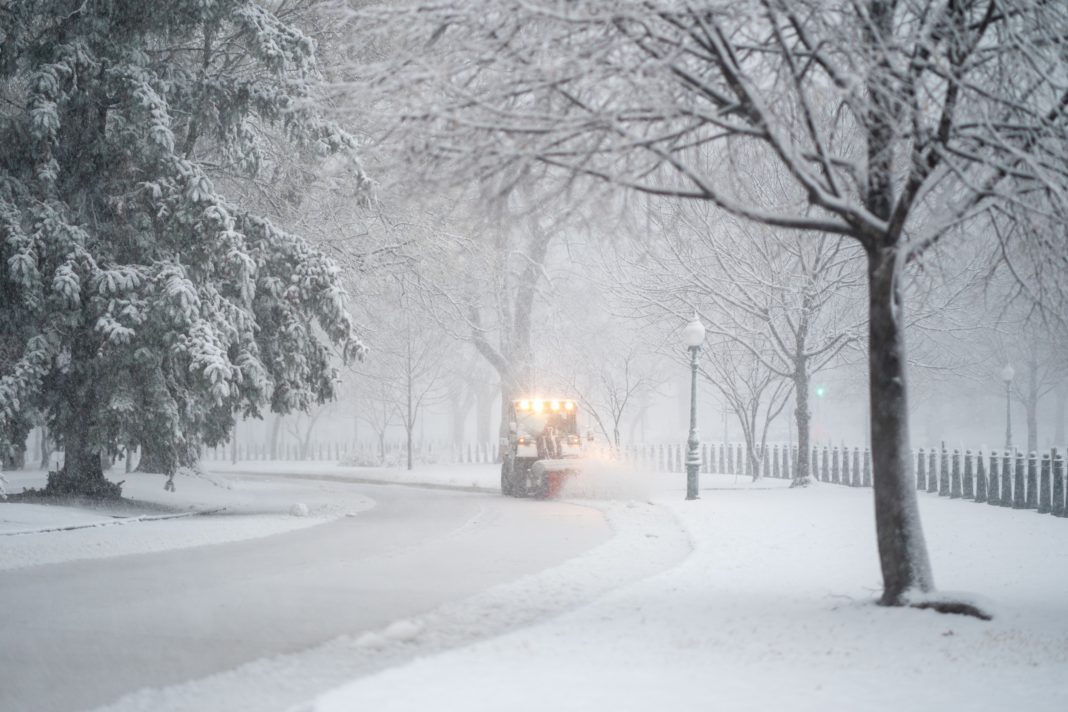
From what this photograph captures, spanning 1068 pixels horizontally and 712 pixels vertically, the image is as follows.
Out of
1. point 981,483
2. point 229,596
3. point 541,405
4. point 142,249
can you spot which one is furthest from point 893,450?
point 541,405

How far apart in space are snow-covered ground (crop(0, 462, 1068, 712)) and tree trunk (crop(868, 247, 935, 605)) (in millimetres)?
422

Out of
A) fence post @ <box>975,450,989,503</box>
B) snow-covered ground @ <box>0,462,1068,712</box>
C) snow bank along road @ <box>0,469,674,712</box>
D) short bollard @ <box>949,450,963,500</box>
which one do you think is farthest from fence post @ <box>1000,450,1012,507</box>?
snow bank along road @ <box>0,469,674,712</box>

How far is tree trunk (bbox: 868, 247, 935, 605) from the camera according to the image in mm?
8695

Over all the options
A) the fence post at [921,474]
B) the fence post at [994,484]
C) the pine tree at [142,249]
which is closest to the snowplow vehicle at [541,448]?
the pine tree at [142,249]

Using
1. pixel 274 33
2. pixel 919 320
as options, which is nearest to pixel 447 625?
pixel 274 33

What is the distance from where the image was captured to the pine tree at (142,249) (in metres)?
16.7

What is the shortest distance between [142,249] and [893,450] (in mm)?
13632

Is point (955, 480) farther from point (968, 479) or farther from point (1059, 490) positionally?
point (1059, 490)

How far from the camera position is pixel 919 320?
24.6 meters

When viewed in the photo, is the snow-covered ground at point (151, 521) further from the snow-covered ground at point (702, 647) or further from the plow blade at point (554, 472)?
the plow blade at point (554, 472)

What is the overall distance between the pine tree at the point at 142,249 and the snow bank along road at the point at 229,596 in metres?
2.69

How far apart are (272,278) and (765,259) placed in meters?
11.1

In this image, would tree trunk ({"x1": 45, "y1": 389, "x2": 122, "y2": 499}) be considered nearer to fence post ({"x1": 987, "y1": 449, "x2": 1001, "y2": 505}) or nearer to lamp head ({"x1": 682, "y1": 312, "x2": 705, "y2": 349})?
lamp head ({"x1": 682, "y1": 312, "x2": 705, "y2": 349})

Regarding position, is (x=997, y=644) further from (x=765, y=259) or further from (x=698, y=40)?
(x=765, y=259)
